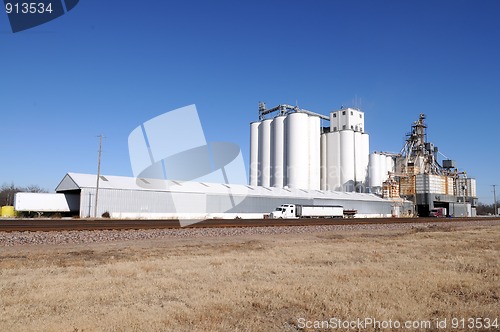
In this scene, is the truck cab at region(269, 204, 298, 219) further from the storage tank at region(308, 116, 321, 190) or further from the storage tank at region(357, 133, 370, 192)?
the storage tank at region(357, 133, 370, 192)

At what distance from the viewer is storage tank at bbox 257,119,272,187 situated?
89.4 meters

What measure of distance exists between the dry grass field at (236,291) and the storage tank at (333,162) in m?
77.1

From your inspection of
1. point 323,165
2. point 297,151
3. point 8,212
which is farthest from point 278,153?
point 8,212

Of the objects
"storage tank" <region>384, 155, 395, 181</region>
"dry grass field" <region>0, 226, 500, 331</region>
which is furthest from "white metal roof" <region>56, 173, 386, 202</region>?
Result: "dry grass field" <region>0, 226, 500, 331</region>

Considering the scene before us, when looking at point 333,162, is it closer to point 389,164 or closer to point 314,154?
point 314,154

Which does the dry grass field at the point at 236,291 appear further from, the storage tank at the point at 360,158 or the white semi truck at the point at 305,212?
the storage tank at the point at 360,158

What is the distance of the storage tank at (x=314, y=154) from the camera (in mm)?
86688

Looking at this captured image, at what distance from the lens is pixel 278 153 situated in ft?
285

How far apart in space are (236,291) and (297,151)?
76.1 m

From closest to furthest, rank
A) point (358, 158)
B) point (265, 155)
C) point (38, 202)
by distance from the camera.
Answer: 1. point (38, 202)
2. point (265, 155)
3. point (358, 158)

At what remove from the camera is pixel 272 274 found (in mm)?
10516

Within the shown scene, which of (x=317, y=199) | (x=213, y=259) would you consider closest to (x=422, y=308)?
(x=213, y=259)

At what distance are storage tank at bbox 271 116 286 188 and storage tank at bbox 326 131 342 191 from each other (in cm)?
1202

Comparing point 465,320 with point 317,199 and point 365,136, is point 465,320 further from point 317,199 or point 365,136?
point 365,136
